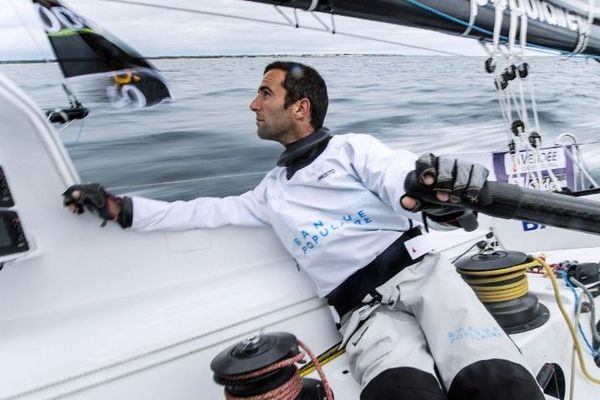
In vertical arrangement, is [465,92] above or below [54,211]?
below

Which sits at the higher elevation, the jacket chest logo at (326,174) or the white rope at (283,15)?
the white rope at (283,15)

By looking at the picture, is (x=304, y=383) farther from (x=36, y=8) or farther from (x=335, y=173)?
(x=36, y=8)

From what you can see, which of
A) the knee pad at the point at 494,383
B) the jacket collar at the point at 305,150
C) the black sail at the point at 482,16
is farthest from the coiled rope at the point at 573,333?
the black sail at the point at 482,16

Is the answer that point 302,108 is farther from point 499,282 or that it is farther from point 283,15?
point 499,282

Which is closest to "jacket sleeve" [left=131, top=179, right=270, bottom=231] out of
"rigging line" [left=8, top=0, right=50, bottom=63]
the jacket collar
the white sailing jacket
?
the white sailing jacket

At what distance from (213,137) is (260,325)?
5.21ft

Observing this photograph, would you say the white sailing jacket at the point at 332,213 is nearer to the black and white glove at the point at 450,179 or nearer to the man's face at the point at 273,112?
the man's face at the point at 273,112

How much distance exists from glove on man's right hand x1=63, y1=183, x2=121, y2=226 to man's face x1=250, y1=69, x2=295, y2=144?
0.51 meters

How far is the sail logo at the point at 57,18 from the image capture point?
1.17 metres

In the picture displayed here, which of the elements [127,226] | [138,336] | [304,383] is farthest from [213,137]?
[304,383]

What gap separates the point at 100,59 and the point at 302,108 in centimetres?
61

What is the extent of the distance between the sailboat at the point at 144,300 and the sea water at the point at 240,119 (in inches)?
8.5

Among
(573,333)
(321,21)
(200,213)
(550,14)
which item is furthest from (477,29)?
(200,213)

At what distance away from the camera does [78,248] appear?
4.31ft
